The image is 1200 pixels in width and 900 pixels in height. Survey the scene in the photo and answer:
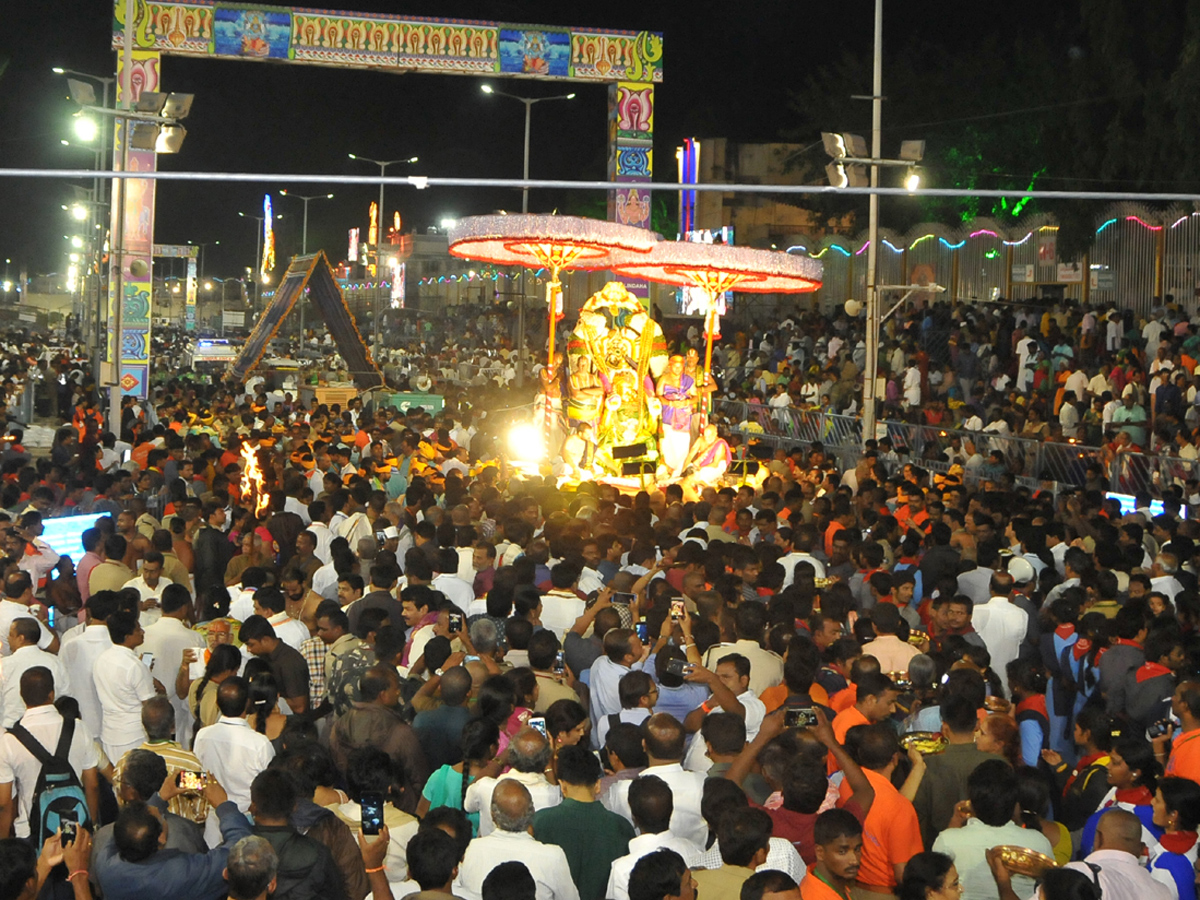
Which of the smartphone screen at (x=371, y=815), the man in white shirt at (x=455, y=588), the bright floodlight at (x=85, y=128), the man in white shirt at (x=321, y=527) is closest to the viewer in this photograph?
the smartphone screen at (x=371, y=815)

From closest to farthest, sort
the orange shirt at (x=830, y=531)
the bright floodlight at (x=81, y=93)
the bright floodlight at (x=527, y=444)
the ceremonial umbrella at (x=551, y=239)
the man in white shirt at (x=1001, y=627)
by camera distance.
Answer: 1. the man in white shirt at (x=1001, y=627)
2. the orange shirt at (x=830, y=531)
3. the ceremonial umbrella at (x=551, y=239)
4. the bright floodlight at (x=527, y=444)
5. the bright floodlight at (x=81, y=93)

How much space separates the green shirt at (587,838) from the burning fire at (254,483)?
8.57m

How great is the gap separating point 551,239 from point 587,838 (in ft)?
40.3

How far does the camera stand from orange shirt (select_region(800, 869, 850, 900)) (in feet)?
15.6

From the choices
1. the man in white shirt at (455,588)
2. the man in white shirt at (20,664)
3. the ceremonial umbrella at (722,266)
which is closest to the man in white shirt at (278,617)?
the man in white shirt at (20,664)

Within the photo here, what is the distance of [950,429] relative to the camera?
62.7 feet

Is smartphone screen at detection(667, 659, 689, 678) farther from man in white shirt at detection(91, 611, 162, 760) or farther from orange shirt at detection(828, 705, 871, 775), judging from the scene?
man in white shirt at detection(91, 611, 162, 760)

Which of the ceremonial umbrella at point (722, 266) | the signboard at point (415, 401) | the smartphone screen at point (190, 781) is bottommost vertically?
the smartphone screen at point (190, 781)

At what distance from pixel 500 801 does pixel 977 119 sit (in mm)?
32353

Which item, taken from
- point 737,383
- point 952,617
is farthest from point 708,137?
point 952,617

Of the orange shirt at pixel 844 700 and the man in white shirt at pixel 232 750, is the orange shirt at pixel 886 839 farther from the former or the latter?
the man in white shirt at pixel 232 750

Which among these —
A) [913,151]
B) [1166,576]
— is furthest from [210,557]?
[913,151]

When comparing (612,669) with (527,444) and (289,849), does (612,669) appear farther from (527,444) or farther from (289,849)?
(527,444)

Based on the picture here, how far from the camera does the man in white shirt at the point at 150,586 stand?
8453mm
